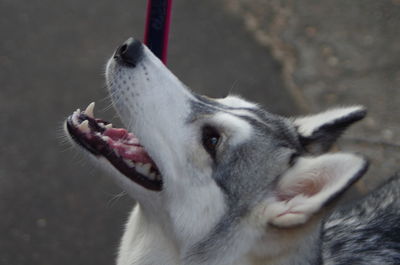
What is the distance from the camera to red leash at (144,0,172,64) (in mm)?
3643

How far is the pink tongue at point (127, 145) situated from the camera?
3.23 meters

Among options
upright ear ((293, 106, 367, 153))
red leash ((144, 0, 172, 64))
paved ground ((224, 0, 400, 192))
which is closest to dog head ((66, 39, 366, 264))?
upright ear ((293, 106, 367, 153))

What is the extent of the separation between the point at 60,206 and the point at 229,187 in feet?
9.45

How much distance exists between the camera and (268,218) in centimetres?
296

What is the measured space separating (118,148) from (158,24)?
907 mm

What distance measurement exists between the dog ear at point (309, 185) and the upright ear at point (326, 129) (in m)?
0.30

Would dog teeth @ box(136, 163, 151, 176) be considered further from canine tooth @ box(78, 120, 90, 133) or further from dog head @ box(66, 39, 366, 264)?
canine tooth @ box(78, 120, 90, 133)

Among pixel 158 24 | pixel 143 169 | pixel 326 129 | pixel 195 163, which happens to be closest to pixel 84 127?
pixel 143 169

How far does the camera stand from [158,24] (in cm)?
371

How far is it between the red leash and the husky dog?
19.9 inches

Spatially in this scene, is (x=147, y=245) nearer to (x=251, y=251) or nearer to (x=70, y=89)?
(x=251, y=251)

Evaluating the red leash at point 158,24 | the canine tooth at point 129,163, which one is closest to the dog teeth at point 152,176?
the canine tooth at point 129,163

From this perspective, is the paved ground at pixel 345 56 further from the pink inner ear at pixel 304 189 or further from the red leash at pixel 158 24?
the pink inner ear at pixel 304 189

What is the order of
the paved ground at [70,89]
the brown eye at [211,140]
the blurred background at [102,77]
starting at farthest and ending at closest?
the blurred background at [102,77], the paved ground at [70,89], the brown eye at [211,140]
